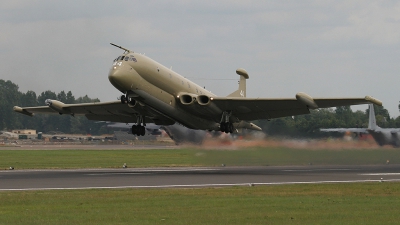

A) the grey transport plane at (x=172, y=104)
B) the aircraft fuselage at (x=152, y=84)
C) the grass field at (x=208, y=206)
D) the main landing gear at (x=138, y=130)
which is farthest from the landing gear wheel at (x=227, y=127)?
the grass field at (x=208, y=206)

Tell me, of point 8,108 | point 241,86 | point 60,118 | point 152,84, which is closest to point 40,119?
point 60,118

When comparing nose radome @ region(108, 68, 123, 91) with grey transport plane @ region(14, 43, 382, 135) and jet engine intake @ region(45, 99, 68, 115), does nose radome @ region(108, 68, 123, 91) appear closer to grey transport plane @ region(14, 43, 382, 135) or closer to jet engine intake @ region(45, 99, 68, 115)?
grey transport plane @ region(14, 43, 382, 135)

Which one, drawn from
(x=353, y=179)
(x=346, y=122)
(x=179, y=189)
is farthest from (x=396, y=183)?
(x=346, y=122)

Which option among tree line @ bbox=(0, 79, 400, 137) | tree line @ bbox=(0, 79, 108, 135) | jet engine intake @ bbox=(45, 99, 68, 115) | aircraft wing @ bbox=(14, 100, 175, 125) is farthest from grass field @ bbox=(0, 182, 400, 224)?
tree line @ bbox=(0, 79, 108, 135)

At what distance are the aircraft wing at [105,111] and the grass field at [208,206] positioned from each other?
13063mm

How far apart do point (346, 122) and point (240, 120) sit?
24.6 metres

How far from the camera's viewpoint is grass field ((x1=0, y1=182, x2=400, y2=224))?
48.5 feet

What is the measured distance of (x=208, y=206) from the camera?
1708cm

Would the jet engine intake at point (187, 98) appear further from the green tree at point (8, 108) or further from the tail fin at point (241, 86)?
the green tree at point (8, 108)

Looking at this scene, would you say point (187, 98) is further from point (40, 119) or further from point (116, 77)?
point (40, 119)

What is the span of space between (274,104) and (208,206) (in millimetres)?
17405

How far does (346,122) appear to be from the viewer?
58750 millimetres

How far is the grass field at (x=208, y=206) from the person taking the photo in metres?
14.8

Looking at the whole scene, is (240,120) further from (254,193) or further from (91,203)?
(91,203)
